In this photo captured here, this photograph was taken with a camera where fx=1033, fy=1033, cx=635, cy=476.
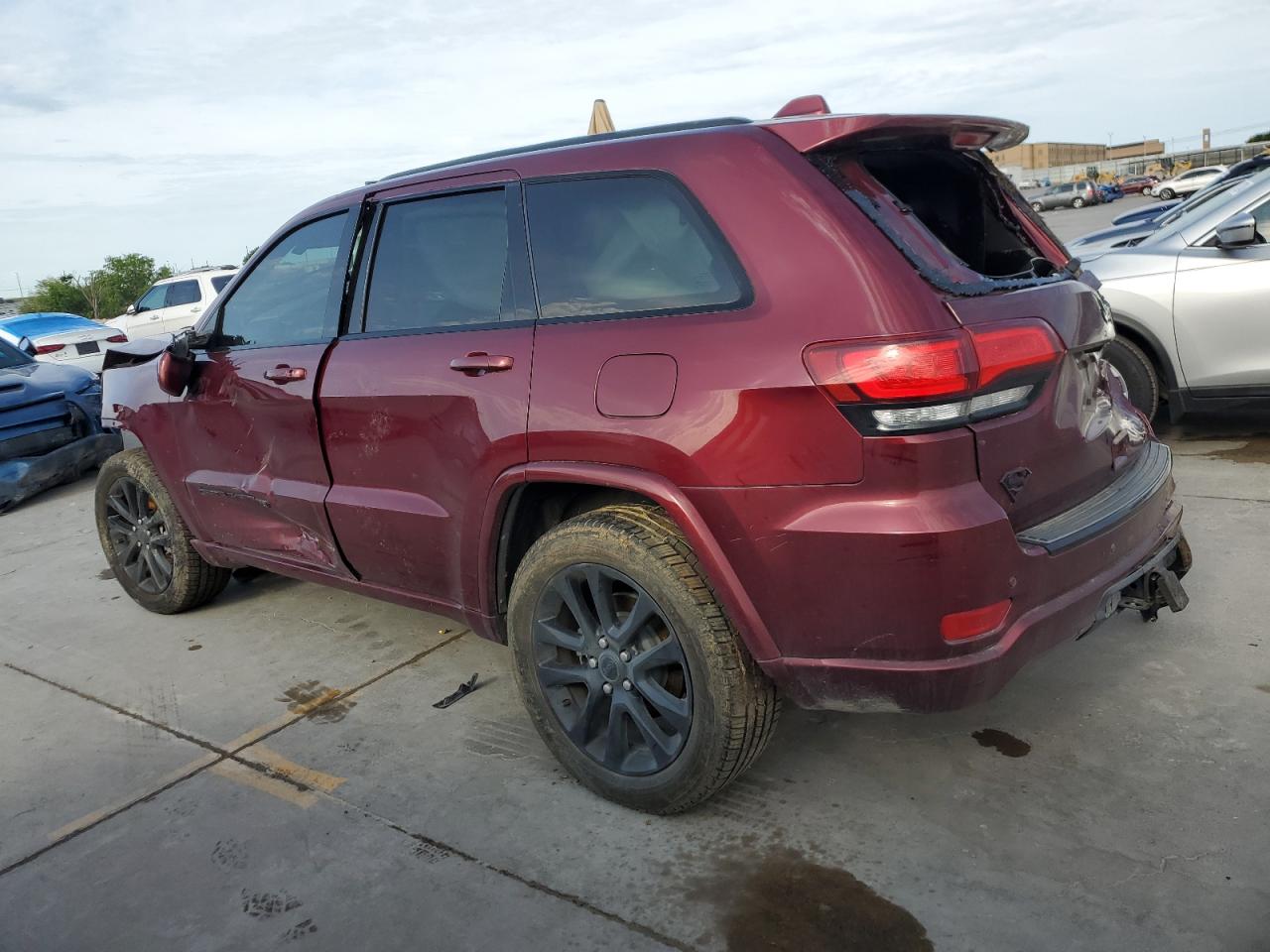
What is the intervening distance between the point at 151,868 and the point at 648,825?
1.39 metres

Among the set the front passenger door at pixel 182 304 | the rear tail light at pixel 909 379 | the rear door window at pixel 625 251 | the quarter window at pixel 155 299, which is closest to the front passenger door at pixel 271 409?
the rear door window at pixel 625 251

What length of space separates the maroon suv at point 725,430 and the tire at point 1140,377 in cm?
284

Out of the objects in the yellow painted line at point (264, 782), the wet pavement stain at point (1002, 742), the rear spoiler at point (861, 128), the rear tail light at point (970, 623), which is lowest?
the wet pavement stain at point (1002, 742)

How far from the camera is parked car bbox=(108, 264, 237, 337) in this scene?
686 inches

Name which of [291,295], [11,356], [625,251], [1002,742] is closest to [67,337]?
[11,356]

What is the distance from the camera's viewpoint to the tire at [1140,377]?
5.88 meters

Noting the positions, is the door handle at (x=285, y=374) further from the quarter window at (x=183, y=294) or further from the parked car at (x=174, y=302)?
the quarter window at (x=183, y=294)

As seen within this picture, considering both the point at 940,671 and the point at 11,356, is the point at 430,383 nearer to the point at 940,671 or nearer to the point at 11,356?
the point at 940,671

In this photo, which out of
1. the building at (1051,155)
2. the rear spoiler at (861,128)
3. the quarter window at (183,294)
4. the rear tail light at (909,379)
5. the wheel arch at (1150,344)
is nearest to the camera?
the rear tail light at (909,379)

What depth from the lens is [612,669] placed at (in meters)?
2.86

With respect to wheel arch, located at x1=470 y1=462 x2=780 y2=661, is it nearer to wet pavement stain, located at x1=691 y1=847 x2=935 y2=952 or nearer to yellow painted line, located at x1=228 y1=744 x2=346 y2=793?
wet pavement stain, located at x1=691 y1=847 x2=935 y2=952

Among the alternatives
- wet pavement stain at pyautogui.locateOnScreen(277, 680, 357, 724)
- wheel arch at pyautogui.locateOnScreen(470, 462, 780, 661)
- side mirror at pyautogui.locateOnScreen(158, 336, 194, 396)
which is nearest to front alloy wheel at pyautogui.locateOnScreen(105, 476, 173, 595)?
side mirror at pyautogui.locateOnScreen(158, 336, 194, 396)

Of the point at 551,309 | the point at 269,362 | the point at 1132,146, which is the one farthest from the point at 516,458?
the point at 1132,146

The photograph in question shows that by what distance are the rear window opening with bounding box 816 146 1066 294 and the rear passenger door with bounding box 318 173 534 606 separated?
3.30 ft
